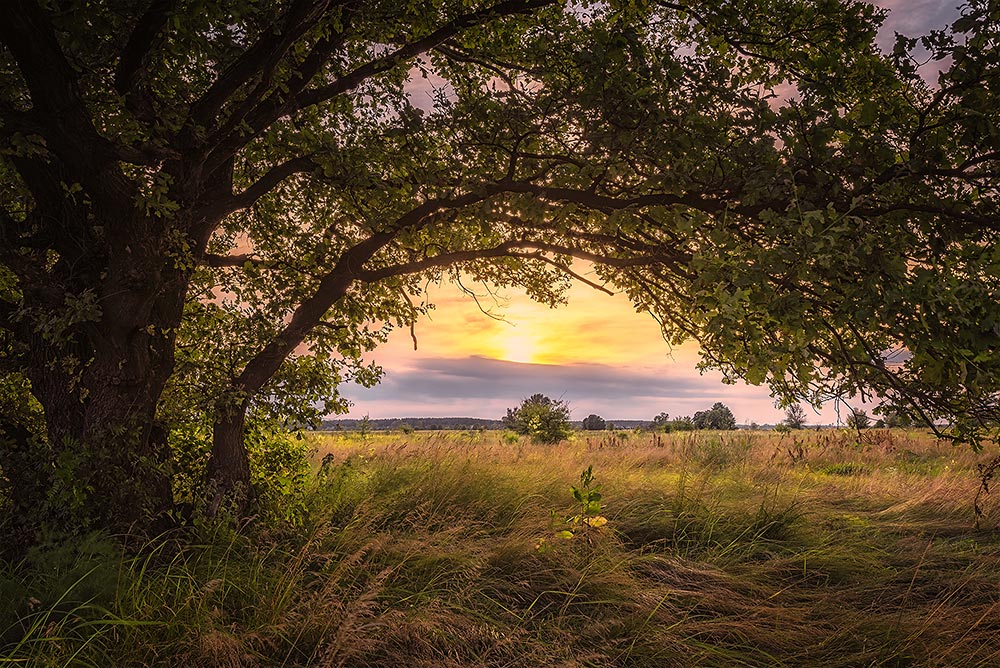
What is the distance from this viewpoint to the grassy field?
3.85m

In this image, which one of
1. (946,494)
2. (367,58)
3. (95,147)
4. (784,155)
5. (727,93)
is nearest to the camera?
(784,155)

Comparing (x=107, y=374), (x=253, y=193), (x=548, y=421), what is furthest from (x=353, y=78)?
(x=548, y=421)

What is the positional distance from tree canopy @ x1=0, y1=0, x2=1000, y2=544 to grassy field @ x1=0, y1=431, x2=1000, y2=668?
4.12 ft

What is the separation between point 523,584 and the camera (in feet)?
17.0

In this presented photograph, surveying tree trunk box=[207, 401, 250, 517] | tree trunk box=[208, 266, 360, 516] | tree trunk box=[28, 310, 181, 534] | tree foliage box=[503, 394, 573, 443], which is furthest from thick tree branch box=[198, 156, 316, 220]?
tree foliage box=[503, 394, 573, 443]

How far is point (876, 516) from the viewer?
8.59m

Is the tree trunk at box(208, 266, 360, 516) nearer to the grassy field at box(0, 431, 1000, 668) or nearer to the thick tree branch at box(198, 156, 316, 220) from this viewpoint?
the grassy field at box(0, 431, 1000, 668)

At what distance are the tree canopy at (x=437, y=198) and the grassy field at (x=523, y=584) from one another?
1.26 m

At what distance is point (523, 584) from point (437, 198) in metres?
3.76

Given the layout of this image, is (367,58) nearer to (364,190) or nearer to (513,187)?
(364,190)

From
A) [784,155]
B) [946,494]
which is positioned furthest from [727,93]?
[946,494]

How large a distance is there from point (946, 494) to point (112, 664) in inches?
439

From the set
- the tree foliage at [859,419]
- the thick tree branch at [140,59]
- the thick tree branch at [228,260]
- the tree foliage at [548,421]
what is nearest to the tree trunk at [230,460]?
the thick tree branch at [228,260]

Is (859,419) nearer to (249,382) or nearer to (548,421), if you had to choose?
(249,382)
